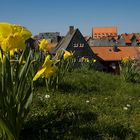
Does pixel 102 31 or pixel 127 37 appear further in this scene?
pixel 102 31

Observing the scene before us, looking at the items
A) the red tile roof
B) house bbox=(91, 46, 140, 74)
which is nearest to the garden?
house bbox=(91, 46, 140, 74)

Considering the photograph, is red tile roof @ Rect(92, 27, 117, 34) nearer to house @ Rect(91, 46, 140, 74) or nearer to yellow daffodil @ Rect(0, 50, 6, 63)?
house @ Rect(91, 46, 140, 74)

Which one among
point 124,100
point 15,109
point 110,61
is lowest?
point 110,61

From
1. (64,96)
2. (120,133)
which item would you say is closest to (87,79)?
(64,96)

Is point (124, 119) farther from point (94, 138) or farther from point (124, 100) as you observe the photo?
point (124, 100)

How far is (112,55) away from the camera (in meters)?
53.5

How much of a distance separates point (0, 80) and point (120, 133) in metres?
1.61

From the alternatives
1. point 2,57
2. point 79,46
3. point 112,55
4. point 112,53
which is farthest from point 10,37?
point 112,53

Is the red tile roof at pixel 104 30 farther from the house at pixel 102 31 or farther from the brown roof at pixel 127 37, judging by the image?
the brown roof at pixel 127 37

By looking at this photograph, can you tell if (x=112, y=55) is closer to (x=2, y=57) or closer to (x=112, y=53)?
(x=112, y=53)

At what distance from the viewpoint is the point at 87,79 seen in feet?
27.7

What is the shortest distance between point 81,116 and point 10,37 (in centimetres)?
197

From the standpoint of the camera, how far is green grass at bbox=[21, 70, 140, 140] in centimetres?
408

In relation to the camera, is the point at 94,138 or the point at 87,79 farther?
the point at 87,79
